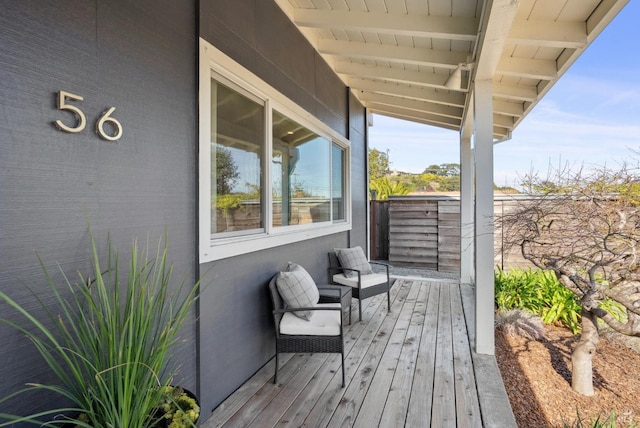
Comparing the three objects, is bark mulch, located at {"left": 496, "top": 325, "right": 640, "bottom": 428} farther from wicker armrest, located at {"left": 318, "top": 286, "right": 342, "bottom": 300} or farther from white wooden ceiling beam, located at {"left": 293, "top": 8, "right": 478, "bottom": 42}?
white wooden ceiling beam, located at {"left": 293, "top": 8, "right": 478, "bottom": 42}

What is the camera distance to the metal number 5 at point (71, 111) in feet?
4.28

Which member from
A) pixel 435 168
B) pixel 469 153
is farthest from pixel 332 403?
pixel 435 168

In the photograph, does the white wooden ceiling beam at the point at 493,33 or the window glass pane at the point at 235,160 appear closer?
the white wooden ceiling beam at the point at 493,33

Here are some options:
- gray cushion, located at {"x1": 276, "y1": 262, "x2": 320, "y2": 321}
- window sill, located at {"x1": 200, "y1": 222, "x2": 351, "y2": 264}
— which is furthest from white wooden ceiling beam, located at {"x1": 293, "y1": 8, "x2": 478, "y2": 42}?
gray cushion, located at {"x1": 276, "y1": 262, "x2": 320, "y2": 321}

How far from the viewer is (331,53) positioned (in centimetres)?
398

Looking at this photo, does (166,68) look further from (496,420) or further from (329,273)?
(329,273)

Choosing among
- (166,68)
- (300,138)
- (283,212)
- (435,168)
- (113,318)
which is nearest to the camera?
(113,318)

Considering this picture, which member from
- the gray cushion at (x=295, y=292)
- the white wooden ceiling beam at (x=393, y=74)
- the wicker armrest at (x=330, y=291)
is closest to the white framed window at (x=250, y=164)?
the gray cushion at (x=295, y=292)

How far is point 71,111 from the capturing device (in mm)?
1357

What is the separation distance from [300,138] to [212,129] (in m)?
1.53

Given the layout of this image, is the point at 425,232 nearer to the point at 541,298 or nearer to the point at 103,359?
the point at 541,298

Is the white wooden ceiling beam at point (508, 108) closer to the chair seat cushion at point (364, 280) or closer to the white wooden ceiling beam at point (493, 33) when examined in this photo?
the white wooden ceiling beam at point (493, 33)

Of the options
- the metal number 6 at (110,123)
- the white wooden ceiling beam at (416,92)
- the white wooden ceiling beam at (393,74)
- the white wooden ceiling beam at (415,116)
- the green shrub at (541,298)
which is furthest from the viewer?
the white wooden ceiling beam at (415,116)

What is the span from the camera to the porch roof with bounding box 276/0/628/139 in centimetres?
240
